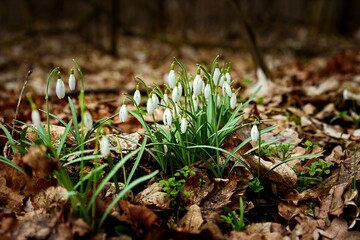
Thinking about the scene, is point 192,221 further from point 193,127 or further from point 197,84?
point 197,84

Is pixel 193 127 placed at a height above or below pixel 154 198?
above

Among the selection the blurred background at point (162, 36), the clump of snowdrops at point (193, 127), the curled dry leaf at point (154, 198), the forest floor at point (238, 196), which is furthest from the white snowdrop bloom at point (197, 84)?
the blurred background at point (162, 36)

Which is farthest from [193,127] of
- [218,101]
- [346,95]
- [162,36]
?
[162,36]

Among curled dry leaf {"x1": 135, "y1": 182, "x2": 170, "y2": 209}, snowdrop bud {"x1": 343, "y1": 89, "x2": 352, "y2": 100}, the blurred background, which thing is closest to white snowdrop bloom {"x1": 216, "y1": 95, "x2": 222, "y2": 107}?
curled dry leaf {"x1": 135, "y1": 182, "x2": 170, "y2": 209}

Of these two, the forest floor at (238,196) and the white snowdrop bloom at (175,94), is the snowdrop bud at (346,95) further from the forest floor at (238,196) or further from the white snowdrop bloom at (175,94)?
the white snowdrop bloom at (175,94)

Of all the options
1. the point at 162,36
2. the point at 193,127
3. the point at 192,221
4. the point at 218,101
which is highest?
the point at 162,36

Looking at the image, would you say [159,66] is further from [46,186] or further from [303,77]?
[46,186]
